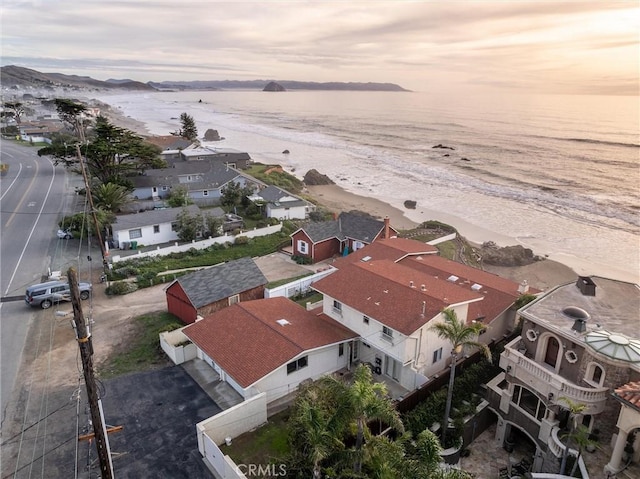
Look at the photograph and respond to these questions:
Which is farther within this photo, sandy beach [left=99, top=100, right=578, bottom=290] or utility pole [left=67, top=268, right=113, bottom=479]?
sandy beach [left=99, top=100, right=578, bottom=290]

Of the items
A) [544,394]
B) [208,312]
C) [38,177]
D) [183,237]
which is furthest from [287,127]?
[544,394]

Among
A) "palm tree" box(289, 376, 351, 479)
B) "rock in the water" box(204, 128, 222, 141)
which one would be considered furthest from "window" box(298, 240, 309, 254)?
"rock in the water" box(204, 128, 222, 141)

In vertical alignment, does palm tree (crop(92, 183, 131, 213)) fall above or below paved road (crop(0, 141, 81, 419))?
above

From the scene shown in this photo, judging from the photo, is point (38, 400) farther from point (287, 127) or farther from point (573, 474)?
point (287, 127)

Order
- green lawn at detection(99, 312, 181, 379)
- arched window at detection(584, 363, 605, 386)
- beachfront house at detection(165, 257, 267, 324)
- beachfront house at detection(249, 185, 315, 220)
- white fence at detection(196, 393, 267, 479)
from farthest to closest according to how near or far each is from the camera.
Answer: beachfront house at detection(249, 185, 315, 220) < beachfront house at detection(165, 257, 267, 324) < green lawn at detection(99, 312, 181, 379) < arched window at detection(584, 363, 605, 386) < white fence at detection(196, 393, 267, 479)

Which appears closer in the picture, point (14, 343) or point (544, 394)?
point (544, 394)

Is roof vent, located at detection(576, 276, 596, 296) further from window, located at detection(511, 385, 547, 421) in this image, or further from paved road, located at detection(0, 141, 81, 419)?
paved road, located at detection(0, 141, 81, 419)

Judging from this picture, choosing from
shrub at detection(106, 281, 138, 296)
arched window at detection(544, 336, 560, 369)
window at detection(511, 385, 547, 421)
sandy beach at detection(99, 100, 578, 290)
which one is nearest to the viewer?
arched window at detection(544, 336, 560, 369)
